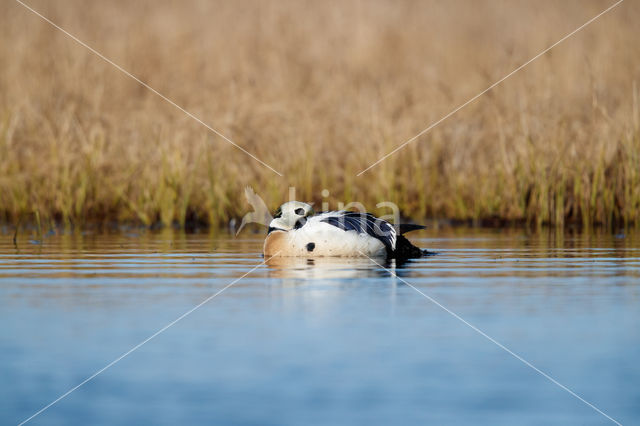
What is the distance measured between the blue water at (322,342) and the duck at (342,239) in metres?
0.62

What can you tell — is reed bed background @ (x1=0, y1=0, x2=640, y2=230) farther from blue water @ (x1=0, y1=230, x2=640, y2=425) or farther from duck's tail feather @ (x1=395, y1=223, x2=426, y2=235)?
blue water @ (x1=0, y1=230, x2=640, y2=425)

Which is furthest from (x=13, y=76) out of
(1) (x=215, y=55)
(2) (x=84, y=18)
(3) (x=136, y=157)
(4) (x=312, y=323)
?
(4) (x=312, y=323)

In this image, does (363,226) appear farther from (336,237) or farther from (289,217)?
(289,217)

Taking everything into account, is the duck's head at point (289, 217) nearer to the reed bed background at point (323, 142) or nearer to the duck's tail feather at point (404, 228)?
the duck's tail feather at point (404, 228)

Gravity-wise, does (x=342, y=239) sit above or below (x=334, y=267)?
above

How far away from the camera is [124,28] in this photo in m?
19.5

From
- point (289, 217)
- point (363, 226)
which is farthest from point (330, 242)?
point (289, 217)

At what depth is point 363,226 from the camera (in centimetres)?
925

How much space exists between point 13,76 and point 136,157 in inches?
127

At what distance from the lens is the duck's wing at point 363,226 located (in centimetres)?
923

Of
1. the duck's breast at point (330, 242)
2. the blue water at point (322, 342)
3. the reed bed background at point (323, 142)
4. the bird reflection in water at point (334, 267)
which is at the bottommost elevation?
the blue water at point (322, 342)

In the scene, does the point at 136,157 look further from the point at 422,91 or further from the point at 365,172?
the point at 422,91

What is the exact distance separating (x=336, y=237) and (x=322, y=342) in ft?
13.7

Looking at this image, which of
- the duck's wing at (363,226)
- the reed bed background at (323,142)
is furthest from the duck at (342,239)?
the reed bed background at (323,142)
